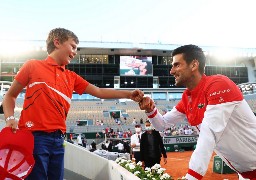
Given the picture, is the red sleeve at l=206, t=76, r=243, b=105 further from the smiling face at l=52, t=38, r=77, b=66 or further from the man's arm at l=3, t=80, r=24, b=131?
the man's arm at l=3, t=80, r=24, b=131

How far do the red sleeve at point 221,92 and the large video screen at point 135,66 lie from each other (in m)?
44.1

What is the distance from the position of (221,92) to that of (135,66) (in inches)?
1756

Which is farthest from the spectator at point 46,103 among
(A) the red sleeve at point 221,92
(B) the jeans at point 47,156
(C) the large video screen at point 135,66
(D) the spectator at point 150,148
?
(C) the large video screen at point 135,66

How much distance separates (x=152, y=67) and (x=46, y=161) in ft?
151

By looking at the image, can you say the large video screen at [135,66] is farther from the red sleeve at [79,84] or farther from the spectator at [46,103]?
the spectator at [46,103]

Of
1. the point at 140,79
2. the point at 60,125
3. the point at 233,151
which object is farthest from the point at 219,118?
the point at 140,79

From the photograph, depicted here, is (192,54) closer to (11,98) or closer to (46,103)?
(46,103)

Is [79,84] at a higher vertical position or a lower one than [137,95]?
higher

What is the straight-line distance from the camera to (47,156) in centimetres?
232

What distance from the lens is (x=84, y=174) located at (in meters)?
4.90

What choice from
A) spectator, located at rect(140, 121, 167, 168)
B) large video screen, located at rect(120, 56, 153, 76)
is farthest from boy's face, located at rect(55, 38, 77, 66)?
large video screen, located at rect(120, 56, 153, 76)

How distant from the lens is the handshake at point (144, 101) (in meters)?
2.77

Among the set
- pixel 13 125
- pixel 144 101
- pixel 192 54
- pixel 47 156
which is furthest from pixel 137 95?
pixel 13 125

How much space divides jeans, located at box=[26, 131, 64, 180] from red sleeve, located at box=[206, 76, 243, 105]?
117cm
